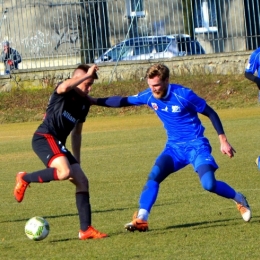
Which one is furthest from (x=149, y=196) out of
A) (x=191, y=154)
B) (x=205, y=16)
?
(x=205, y=16)

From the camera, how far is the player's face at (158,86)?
7508mm

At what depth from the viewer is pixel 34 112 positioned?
2450 centimetres

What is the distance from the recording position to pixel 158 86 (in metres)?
7.55

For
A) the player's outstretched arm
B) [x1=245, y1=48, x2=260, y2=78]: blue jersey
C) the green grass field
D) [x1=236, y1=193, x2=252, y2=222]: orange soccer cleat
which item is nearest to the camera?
the green grass field

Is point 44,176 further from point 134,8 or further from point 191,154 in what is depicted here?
point 134,8

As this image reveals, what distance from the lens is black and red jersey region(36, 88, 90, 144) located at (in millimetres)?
7582

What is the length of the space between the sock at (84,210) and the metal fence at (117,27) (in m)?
17.8

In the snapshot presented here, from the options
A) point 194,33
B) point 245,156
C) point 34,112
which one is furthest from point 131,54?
point 245,156

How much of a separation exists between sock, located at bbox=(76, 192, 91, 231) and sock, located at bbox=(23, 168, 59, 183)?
0.29 meters

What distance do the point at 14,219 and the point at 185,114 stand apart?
246cm

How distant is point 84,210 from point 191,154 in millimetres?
1179

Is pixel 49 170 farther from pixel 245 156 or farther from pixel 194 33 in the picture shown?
pixel 194 33

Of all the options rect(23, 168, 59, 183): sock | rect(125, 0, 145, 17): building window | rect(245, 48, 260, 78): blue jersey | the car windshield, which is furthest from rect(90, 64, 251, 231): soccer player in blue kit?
rect(125, 0, 145, 17): building window

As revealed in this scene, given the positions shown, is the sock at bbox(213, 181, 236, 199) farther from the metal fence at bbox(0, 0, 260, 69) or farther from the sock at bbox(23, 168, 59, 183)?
the metal fence at bbox(0, 0, 260, 69)
